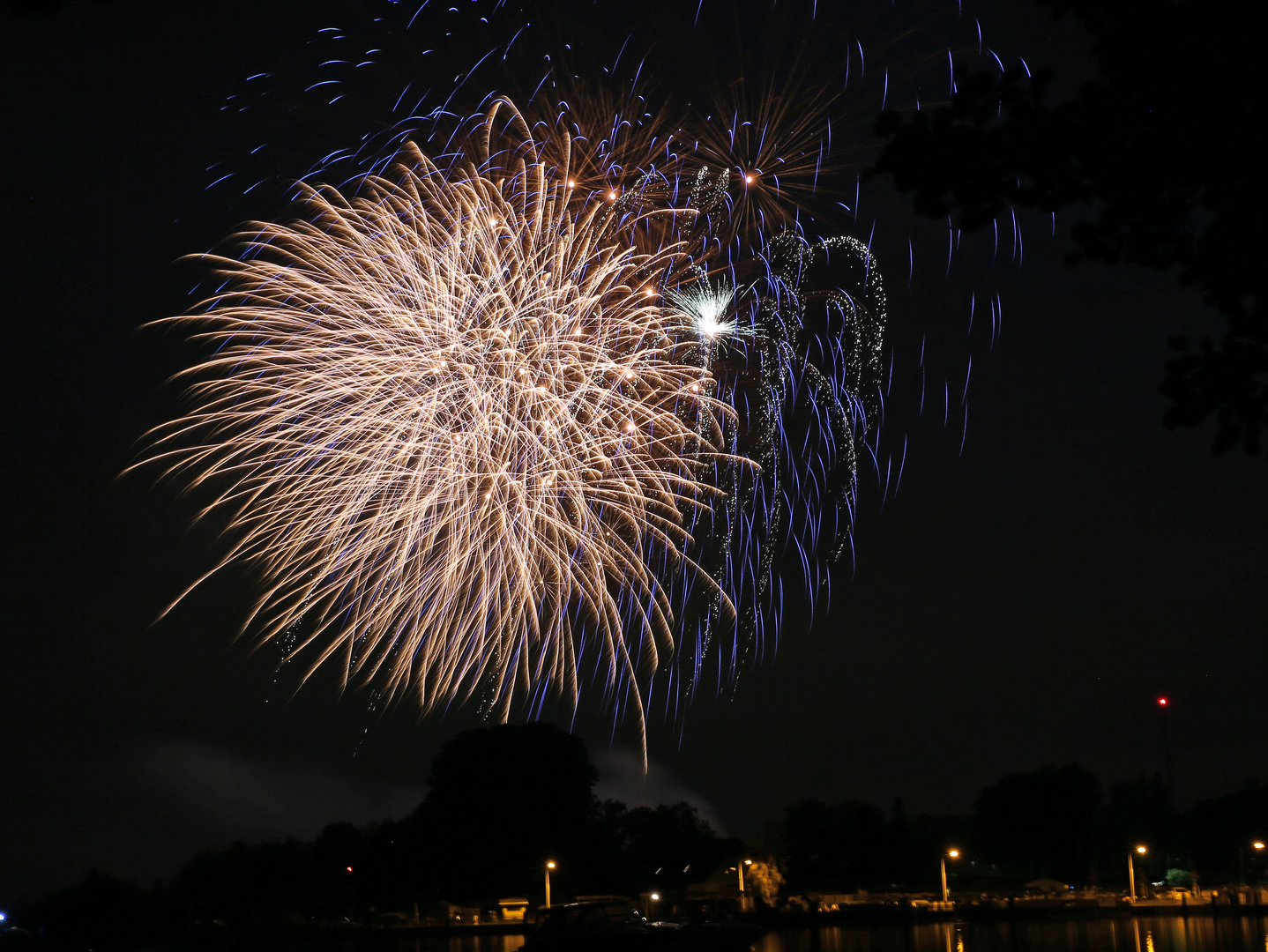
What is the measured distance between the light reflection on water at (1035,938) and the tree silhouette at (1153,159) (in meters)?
22.3

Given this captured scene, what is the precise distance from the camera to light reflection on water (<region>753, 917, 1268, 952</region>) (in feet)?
85.0

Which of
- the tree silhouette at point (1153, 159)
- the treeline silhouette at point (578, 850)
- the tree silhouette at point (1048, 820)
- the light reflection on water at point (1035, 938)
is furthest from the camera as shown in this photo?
the tree silhouette at point (1048, 820)

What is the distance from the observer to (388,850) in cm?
7075

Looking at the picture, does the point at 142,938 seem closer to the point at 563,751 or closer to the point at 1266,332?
the point at 563,751

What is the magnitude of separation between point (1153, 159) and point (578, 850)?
210 feet

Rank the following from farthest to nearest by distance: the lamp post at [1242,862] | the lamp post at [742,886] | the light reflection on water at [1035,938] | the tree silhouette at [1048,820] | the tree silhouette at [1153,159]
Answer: the tree silhouette at [1048,820] → the lamp post at [1242,862] → the lamp post at [742,886] → the light reflection on water at [1035,938] → the tree silhouette at [1153,159]

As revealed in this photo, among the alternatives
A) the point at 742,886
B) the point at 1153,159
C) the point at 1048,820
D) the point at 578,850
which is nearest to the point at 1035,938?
the point at 1153,159

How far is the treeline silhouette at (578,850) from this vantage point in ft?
208

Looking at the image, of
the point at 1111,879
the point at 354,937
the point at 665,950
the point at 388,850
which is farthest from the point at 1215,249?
the point at 1111,879

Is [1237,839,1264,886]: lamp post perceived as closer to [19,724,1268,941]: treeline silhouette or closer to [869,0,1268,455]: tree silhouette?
[19,724,1268,941]: treeline silhouette

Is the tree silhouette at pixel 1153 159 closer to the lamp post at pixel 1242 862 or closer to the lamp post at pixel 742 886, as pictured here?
the lamp post at pixel 742 886

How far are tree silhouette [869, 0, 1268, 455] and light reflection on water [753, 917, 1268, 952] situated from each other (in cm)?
2227

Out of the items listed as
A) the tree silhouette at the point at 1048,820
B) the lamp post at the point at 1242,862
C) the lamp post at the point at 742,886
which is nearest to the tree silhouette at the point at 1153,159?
the lamp post at the point at 742,886

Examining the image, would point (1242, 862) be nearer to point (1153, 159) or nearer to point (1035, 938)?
point (1035, 938)
